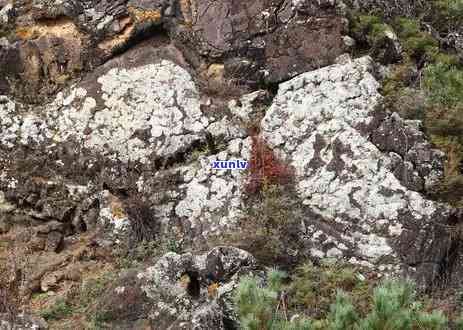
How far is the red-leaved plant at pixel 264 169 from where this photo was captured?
7859 mm

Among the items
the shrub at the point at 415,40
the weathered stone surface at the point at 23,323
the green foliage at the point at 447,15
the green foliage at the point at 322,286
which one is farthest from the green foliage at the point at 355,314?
the green foliage at the point at 447,15

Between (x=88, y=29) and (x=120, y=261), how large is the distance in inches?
142

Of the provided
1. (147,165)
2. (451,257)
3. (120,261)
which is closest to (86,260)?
(120,261)

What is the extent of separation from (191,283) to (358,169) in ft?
7.74

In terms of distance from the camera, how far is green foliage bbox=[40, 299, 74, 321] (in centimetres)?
702

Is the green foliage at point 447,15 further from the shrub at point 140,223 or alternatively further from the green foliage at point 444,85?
the shrub at point 140,223

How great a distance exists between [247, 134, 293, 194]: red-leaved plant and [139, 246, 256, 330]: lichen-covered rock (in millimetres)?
1125

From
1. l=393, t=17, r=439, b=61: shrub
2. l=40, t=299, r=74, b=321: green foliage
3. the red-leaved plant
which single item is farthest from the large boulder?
l=40, t=299, r=74, b=321: green foliage

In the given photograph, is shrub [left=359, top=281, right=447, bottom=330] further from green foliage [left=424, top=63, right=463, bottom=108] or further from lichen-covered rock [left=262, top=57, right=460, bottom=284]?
green foliage [left=424, top=63, right=463, bottom=108]

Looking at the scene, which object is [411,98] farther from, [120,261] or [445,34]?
[120,261]

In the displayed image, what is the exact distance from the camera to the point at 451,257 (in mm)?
7188

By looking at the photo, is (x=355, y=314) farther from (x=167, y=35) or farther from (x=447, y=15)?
(x=447, y=15)

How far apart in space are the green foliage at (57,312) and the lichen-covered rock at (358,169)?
2785mm

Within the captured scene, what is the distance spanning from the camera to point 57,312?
23.2 feet
